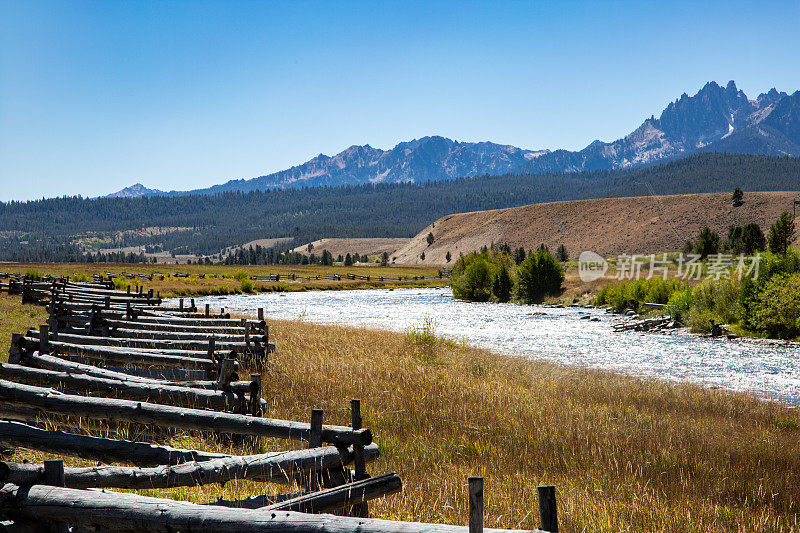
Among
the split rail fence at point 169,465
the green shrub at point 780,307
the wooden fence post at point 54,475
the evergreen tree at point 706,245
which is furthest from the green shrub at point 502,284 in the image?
the wooden fence post at point 54,475

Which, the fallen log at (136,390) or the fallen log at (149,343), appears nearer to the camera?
the fallen log at (136,390)

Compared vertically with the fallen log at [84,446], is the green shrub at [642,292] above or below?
below

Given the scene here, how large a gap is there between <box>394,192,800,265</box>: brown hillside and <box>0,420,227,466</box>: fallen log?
421ft

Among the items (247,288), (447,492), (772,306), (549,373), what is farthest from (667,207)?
(447,492)

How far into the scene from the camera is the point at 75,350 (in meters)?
10.7

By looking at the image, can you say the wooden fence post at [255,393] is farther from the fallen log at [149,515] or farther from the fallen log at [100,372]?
the fallen log at [149,515]

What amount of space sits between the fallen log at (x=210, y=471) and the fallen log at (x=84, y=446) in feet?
1.92

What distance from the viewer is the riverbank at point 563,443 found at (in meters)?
5.48

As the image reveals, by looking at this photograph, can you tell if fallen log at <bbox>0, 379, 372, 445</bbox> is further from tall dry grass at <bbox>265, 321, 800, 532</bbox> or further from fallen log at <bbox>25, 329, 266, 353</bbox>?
fallen log at <bbox>25, 329, 266, 353</bbox>

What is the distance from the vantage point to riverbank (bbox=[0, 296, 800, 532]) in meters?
5.48

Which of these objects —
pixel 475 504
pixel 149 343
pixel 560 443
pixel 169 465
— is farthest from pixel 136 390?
pixel 475 504

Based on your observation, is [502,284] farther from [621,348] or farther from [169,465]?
[169,465]

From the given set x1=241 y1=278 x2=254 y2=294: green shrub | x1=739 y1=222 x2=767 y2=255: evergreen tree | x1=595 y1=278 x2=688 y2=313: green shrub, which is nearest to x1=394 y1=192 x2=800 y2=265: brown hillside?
x1=739 y1=222 x2=767 y2=255: evergreen tree

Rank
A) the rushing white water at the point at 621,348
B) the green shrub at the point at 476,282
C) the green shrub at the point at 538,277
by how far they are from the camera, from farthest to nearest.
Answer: the green shrub at the point at 476,282 → the green shrub at the point at 538,277 → the rushing white water at the point at 621,348
